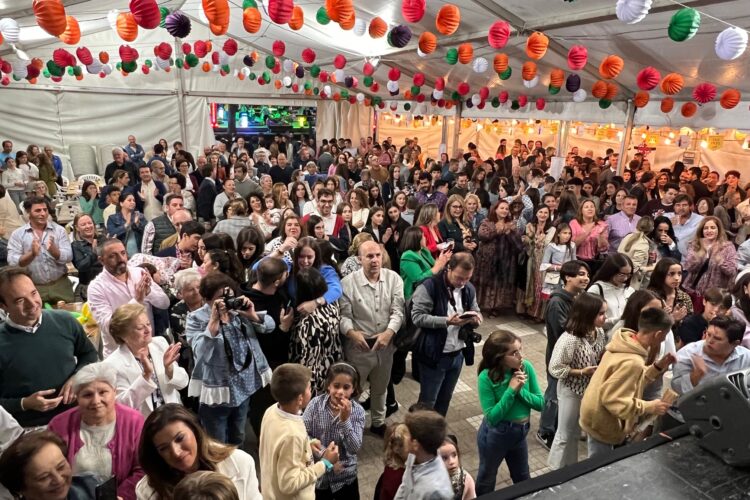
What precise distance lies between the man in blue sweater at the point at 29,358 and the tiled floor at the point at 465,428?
1.46 metres

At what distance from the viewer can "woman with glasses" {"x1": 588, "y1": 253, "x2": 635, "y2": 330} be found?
3238 mm

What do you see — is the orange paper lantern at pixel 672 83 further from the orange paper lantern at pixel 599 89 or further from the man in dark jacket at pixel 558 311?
the man in dark jacket at pixel 558 311

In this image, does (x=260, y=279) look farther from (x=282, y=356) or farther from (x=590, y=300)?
(x=590, y=300)

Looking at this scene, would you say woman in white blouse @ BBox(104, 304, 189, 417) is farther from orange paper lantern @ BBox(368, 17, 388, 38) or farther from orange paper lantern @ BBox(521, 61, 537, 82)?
orange paper lantern @ BBox(521, 61, 537, 82)

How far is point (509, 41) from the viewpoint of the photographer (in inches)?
271

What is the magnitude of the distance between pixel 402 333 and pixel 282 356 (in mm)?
795

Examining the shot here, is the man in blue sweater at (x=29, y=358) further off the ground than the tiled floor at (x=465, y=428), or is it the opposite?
the man in blue sweater at (x=29, y=358)

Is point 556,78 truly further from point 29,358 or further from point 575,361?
point 29,358

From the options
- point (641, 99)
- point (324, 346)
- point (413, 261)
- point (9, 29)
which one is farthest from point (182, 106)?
point (324, 346)

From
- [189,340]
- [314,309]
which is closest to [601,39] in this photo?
[314,309]

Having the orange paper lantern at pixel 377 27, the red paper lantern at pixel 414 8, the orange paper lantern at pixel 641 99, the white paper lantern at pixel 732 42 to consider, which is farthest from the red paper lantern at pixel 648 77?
the orange paper lantern at pixel 377 27

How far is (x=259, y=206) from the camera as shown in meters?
5.17

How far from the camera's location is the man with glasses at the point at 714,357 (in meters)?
2.38

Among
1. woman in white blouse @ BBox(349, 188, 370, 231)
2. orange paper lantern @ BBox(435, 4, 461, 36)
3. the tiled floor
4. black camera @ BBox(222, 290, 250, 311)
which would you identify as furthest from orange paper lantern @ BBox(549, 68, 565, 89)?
black camera @ BBox(222, 290, 250, 311)
